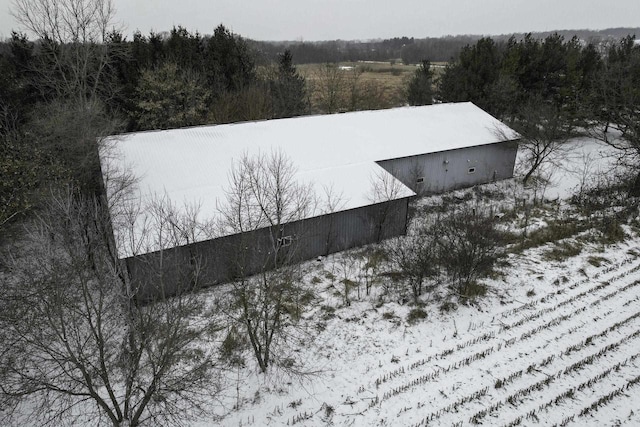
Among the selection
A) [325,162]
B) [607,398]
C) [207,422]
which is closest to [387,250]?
[325,162]

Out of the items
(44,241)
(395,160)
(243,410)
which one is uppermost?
(44,241)

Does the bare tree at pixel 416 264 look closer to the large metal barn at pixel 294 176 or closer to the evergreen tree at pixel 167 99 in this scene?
the large metal barn at pixel 294 176

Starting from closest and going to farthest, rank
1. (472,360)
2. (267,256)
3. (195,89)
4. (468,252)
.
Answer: (472,360) < (468,252) < (267,256) < (195,89)

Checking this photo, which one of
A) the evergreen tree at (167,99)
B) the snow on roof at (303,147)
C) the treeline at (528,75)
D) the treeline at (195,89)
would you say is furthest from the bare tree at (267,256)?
the treeline at (528,75)

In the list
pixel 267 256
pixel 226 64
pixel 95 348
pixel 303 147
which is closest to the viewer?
pixel 95 348

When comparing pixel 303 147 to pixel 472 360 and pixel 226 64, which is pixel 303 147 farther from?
pixel 226 64

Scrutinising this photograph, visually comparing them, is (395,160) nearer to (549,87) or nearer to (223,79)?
(223,79)

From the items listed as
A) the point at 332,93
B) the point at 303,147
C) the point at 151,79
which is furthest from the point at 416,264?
the point at 332,93
